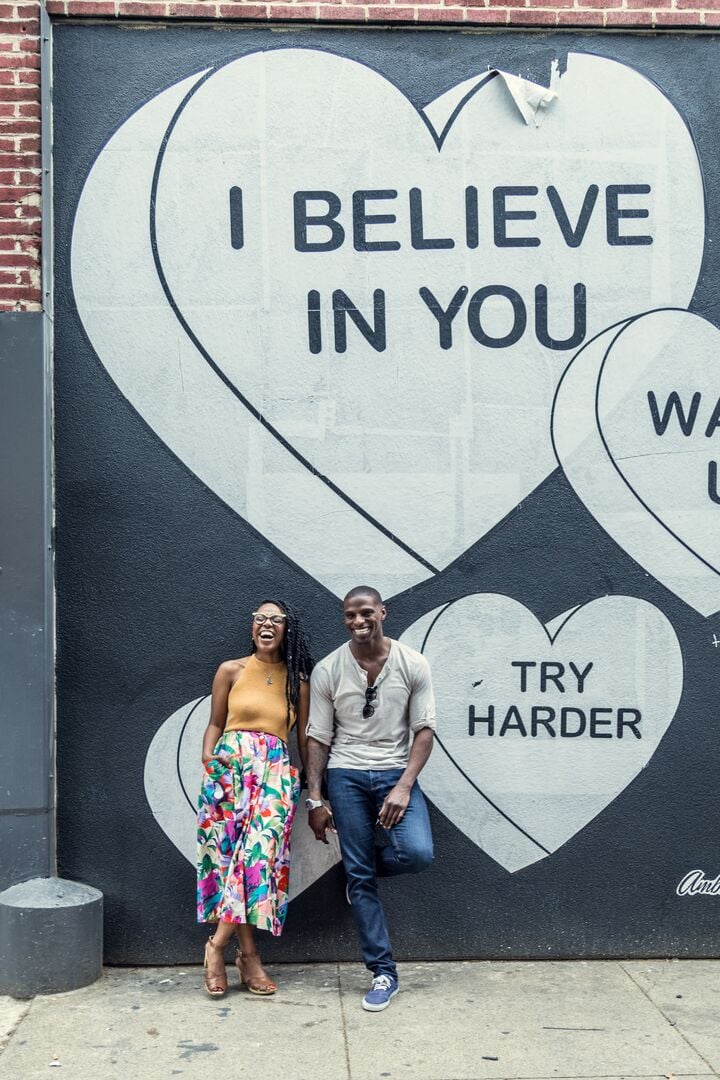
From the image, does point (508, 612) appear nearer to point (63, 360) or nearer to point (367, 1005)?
point (367, 1005)

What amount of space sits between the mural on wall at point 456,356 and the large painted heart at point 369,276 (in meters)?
0.01

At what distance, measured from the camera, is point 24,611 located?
5426 mm

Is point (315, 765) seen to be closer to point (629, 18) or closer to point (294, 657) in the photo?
point (294, 657)

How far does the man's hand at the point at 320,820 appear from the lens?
17.0 ft

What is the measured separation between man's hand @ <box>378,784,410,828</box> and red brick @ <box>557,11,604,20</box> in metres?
3.89

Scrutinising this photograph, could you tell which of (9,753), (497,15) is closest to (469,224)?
(497,15)

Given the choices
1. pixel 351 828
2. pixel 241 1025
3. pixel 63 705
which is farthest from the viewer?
pixel 63 705

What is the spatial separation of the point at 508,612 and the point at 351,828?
4.43 feet

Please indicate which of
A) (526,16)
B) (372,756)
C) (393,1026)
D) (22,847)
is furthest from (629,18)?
(22,847)

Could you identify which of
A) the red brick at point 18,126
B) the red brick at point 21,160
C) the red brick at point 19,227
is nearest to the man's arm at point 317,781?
Answer: the red brick at point 19,227

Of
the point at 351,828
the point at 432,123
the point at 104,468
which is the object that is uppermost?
the point at 432,123

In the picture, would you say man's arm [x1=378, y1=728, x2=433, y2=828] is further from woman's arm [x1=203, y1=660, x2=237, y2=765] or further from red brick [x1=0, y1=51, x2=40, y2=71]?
red brick [x1=0, y1=51, x2=40, y2=71]

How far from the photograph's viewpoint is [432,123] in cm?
570
